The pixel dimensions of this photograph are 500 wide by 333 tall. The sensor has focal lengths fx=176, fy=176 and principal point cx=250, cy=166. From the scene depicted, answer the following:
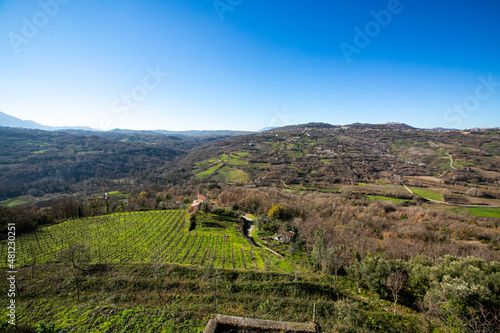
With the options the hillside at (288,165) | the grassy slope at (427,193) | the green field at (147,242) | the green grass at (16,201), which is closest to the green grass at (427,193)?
the grassy slope at (427,193)

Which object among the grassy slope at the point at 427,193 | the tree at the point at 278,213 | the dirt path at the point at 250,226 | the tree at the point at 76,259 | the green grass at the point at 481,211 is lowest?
the dirt path at the point at 250,226

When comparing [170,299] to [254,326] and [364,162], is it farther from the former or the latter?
[364,162]

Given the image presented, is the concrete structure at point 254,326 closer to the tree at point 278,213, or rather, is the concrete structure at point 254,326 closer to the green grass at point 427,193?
the tree at point 278,213

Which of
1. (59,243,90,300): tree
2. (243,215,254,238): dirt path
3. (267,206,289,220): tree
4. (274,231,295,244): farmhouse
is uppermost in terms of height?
(59,243,90,300): tree

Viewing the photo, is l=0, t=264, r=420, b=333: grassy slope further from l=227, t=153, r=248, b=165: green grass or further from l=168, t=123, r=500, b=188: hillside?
l=227, t=153, r=248, b=165: green grass

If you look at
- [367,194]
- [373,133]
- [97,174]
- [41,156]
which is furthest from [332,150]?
[41,156]

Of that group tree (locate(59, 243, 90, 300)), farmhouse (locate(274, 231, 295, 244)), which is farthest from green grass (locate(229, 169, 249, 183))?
tree (locate(59, 243, 90, 300))
